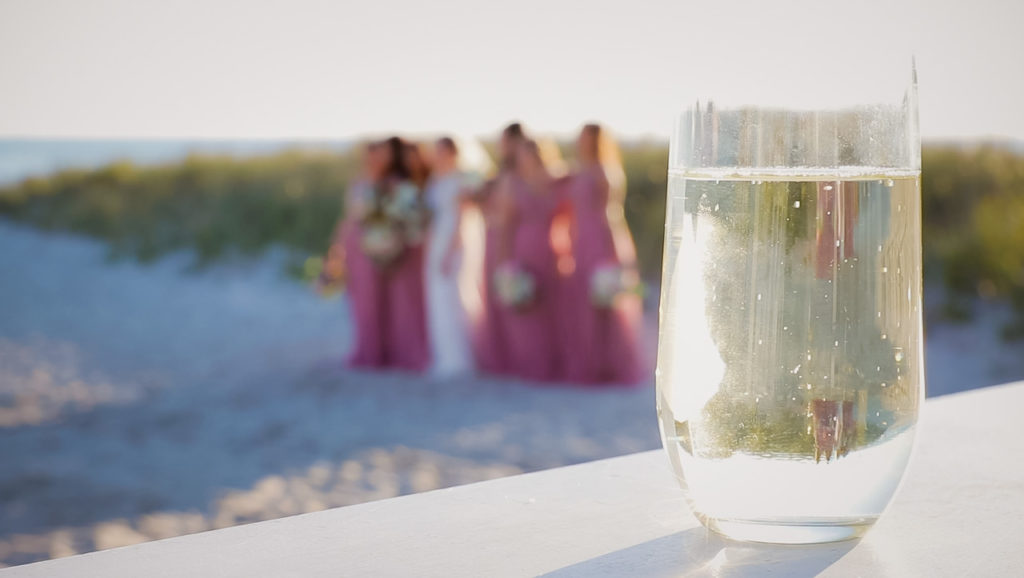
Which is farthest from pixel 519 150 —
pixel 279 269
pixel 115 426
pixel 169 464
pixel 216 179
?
pixel 216 179

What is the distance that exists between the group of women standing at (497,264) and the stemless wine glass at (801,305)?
5692 millimetres

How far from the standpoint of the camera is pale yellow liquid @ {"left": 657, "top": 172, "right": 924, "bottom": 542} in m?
0.57

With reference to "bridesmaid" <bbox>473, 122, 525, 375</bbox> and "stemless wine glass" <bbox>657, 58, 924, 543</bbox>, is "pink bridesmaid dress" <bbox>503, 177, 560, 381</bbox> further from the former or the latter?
"stemless wine glass" <bbox>657, 58, 924, 543</bbox>

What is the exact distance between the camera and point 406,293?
712 cm

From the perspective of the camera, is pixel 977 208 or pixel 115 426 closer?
pixel 115 426

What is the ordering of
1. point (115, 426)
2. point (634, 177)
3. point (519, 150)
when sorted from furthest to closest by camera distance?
point (634, 177)
point (115, 426)
point (519, 150)

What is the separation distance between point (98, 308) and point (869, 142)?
Result: 44.2 ft

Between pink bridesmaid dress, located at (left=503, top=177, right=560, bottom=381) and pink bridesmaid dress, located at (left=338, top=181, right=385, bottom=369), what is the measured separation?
0.92m

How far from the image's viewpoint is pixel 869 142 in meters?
0.58

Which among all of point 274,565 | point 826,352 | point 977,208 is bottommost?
point 977,208

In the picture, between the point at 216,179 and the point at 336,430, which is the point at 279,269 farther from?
the point at 336,430

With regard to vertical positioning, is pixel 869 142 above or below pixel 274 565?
above

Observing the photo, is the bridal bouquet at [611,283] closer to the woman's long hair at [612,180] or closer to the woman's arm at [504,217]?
the woman's long hair at [612,180]

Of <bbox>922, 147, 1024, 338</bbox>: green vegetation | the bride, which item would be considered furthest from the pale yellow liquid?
Answer: <bbox>922, 147, 1024, 338</bbox>: green vegetation
